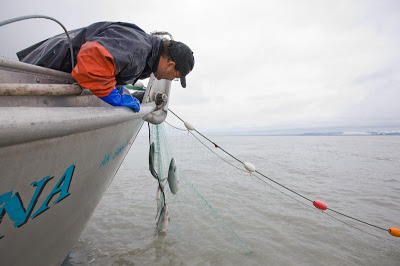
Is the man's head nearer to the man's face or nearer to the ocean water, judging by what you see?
the man's face

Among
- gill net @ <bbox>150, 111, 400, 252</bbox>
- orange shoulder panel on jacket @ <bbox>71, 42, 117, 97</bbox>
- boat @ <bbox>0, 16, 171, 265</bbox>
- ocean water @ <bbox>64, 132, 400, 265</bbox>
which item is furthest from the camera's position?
Result: gill net @ <bbox>150, 111, 400, 252</bbox>

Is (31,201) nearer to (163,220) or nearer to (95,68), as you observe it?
(95,68)

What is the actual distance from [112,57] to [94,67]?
0.43 ft

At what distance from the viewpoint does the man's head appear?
1929 mm

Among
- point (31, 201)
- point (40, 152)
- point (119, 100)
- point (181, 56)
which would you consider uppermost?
Answer: point (181, 56)

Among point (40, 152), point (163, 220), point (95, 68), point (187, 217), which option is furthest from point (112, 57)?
point (187, 217)

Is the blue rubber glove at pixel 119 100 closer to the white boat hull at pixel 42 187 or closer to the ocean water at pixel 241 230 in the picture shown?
the white boat hull at pixel 42 187

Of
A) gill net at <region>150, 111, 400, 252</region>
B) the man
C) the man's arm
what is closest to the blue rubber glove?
the man

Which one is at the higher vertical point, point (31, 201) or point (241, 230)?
point (31, 201)

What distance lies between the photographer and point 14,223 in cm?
114

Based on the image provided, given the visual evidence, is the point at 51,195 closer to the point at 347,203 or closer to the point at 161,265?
the point at 161,265

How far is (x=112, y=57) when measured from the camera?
133cm

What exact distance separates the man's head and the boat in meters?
0.53

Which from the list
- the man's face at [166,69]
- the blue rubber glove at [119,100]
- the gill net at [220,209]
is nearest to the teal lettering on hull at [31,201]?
the blue rubber glove at [119,100]
